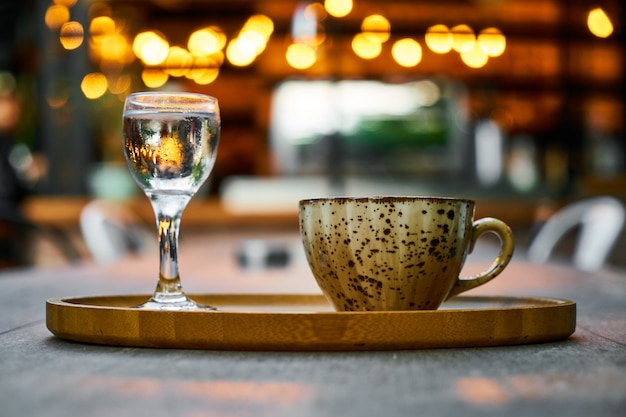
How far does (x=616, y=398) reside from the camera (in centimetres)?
35

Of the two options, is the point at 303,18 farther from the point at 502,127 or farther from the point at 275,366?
the point at 275,366

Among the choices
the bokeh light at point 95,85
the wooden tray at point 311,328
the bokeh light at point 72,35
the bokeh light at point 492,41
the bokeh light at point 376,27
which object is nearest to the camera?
the wooden tray at point 311,328

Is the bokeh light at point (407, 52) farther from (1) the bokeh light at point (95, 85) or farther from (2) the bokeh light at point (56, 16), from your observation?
(2) the bokeh light at point (56, 16)

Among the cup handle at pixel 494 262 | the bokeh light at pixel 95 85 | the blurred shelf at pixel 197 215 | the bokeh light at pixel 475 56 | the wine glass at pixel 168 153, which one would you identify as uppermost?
the bokeh light at pixel 475 56

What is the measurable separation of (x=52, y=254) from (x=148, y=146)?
14.5ft

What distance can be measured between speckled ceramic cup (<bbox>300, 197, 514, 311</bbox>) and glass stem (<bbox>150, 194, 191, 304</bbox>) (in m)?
0.10

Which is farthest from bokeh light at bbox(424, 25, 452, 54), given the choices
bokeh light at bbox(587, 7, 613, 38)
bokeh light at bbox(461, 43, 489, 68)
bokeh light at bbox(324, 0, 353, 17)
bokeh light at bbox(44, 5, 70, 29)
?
bokeh light at bbox(44, 5, 70, 29)

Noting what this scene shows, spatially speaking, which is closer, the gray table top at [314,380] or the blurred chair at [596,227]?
the gray table top at [314,380]

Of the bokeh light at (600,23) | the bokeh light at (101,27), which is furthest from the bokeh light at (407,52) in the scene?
the bokeh light at (101,27)

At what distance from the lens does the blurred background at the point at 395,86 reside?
18.7 ft

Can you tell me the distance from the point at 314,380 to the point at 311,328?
0.08 metres

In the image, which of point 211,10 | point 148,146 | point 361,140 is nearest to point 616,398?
point 148,146

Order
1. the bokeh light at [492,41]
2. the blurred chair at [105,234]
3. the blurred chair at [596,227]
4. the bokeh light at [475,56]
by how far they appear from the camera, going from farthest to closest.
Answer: the bokeh light at [475,56] < the bokeh light at [492,41] < the blurred chair at [105,234] < the blurred chair at [596,227]

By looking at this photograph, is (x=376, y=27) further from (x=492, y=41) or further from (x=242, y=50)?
(x=242, y=50)
